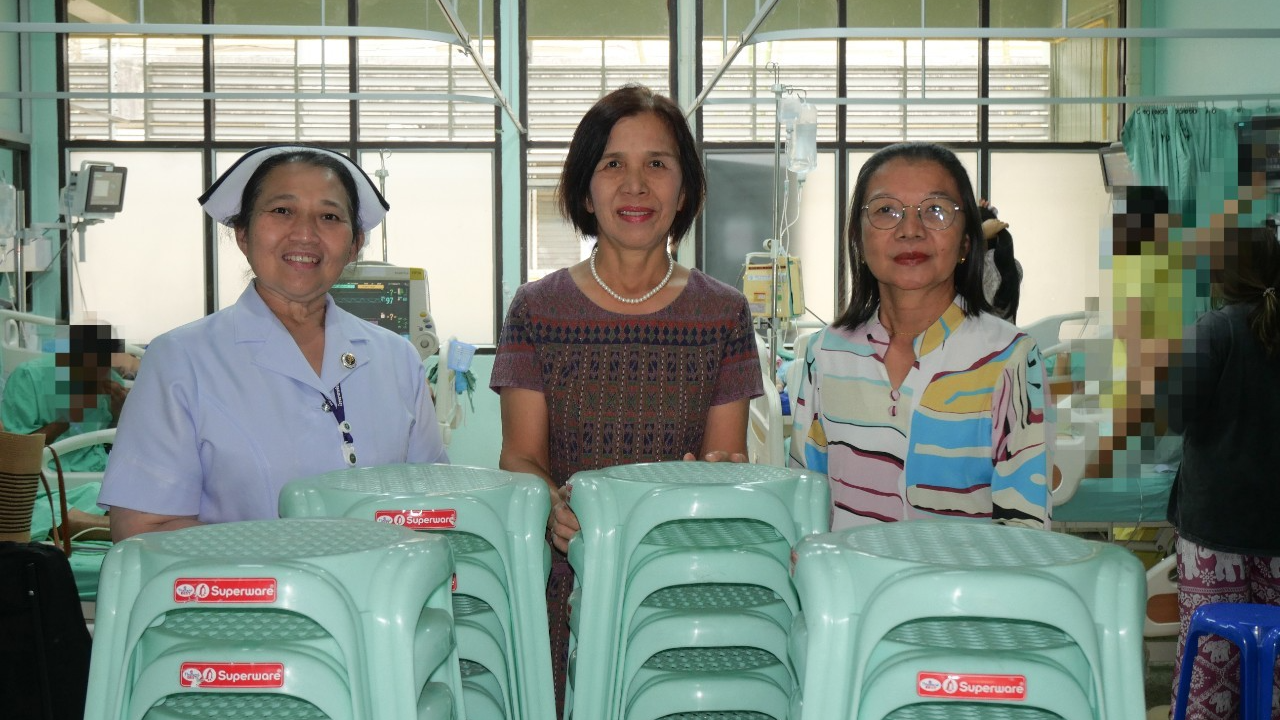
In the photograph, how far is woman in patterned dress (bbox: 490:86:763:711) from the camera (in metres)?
1.89

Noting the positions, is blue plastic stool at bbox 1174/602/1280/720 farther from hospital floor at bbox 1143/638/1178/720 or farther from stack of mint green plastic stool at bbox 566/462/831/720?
hospital floor at bbox 1143/638/1178/720

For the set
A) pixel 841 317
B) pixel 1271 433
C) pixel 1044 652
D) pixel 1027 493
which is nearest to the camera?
A: pixel 1044 652

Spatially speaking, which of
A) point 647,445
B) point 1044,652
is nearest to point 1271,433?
point 647,445

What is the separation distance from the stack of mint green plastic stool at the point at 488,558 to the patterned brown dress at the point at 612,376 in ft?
1.87

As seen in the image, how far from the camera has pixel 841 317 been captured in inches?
73.7

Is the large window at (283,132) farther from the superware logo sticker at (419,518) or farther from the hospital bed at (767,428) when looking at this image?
the superware logo sticker at (419,518)

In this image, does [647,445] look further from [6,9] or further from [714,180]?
[6,9]

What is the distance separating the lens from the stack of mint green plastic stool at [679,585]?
124 centimetres

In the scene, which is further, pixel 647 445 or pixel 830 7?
pixel 830 7

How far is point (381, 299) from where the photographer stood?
227 inches

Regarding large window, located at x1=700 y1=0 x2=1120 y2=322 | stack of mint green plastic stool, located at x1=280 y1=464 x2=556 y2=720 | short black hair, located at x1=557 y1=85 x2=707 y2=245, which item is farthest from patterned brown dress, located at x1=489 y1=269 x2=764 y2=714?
large window, located at x1=700 y1=0 x2=1120 y2=322

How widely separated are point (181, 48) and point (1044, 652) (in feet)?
31.5

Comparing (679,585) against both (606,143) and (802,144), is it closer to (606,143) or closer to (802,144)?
(606,143)

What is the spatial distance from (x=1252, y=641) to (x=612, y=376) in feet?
4.45
